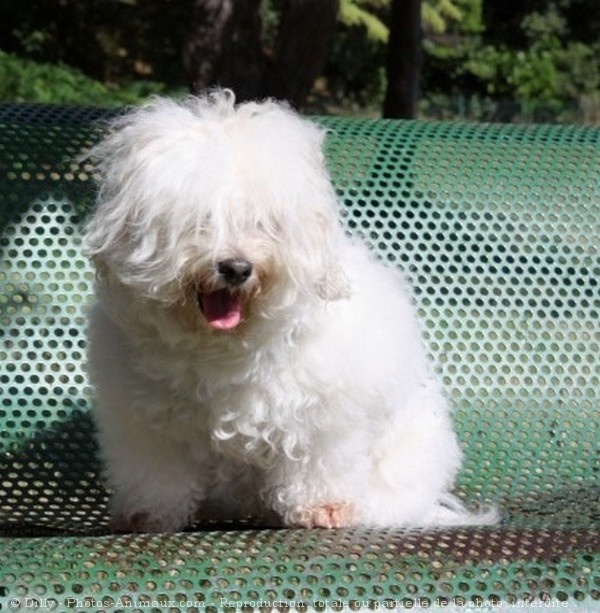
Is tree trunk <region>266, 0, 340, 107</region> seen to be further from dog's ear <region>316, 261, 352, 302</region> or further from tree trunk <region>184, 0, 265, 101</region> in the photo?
dog's ear <region>316, 261, 352, 302</region>

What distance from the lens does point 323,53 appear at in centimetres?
732

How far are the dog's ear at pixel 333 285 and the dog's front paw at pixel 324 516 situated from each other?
51cm

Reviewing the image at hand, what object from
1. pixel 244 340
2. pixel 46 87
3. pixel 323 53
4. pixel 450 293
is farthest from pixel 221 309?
pixel 46 87

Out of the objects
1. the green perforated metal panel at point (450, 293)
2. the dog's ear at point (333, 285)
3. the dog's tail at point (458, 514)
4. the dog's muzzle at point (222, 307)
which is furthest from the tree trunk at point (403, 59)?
the dog's muzzle at point (222, 307)

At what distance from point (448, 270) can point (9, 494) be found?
139 cm

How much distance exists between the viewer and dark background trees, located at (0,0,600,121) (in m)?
7.05

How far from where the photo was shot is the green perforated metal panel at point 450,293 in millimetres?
3590

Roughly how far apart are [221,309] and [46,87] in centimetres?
1095

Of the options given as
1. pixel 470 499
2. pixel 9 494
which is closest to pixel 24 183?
pixel 9 494

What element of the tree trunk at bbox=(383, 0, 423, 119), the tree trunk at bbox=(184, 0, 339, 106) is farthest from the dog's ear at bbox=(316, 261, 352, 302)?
the tree trunk at bbox=(383, 0, 423, 119)

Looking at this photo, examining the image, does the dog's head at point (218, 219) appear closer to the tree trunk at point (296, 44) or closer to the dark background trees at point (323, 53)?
the dark background trees at point (323, 53)

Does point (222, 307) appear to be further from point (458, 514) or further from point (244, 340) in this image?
point (458, 514)

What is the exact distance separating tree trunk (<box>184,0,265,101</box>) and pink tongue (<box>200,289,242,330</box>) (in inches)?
168

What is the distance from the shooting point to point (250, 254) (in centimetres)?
268
